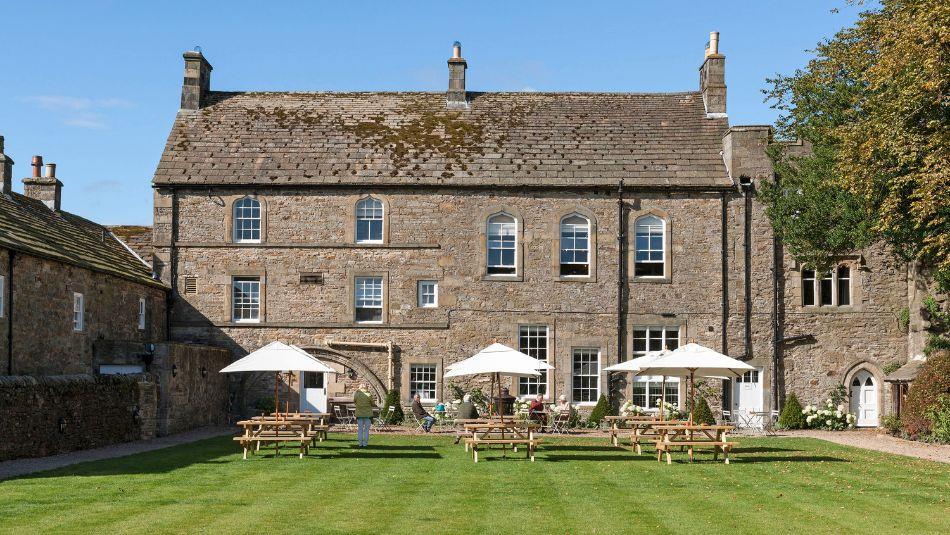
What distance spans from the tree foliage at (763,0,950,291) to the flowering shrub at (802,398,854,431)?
14.0 ft

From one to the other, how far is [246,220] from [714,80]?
15.0m

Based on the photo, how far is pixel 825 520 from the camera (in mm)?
12414

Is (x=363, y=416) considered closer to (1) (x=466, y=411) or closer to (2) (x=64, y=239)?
(1) (x=466, y=411)

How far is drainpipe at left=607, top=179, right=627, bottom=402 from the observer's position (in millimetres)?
30250

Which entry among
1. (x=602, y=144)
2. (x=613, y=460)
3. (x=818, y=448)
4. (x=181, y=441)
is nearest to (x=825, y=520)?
(x=613, y=460)

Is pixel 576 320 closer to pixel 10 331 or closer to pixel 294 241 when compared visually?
pixel 294 241

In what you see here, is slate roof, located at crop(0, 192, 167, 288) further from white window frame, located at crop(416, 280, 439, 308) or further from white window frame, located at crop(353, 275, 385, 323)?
white window frame, located at crop(416, 280, 439, 308)

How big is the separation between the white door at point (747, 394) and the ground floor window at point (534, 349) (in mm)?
5489

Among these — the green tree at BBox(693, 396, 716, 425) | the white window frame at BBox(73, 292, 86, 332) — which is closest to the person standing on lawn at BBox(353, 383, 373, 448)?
the white window frame at BBox(73, 292, 86, 332)

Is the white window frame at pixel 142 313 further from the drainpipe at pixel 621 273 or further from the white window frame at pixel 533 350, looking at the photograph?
the drainpipe at pixel 621 273

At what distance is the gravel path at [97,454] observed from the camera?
17.3 meters

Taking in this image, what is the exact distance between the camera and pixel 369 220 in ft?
101

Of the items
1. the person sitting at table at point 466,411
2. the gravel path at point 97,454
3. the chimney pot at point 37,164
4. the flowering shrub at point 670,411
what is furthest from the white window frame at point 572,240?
the chimney pot at point 37,164

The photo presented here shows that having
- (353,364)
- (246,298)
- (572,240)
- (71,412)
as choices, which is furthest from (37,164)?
(572,240)
